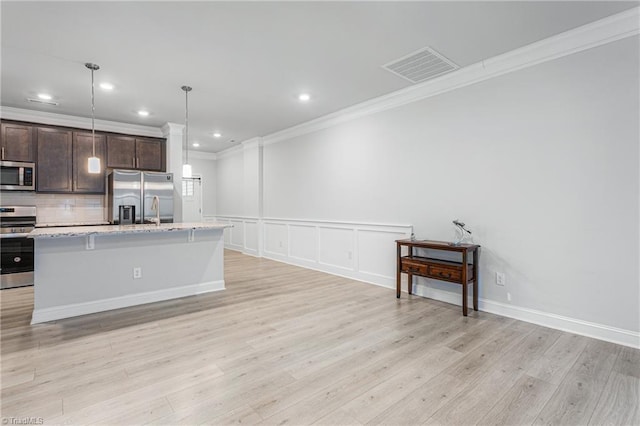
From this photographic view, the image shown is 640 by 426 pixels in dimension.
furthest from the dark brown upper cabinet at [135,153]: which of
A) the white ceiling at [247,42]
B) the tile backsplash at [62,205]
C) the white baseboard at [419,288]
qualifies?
the white baseboard at [419,288]

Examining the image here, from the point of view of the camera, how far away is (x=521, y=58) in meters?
3.28

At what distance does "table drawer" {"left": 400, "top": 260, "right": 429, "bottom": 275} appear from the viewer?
3793 mm

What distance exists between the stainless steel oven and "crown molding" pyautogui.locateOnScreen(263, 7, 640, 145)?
211 inches

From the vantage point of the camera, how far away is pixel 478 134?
12.0 feet

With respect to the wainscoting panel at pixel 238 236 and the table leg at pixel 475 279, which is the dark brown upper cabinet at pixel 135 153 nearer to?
the wainscoting panel at pixel 238 236

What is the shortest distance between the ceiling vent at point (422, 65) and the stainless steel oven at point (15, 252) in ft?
17.7

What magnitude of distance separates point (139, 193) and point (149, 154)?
38.8 inches

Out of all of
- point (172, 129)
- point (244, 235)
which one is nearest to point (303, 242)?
point (244, 235)

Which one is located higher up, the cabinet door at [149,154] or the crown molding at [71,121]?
the crown molding at [71,121]

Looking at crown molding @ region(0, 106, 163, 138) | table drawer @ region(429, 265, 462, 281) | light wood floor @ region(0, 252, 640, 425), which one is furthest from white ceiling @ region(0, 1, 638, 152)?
light wood floor @ region(0, 252, 640, 425)

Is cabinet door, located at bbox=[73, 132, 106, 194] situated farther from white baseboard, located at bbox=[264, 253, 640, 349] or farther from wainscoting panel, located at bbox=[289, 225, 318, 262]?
white baseboard, located at bbox=[264, 253, 640, 349]

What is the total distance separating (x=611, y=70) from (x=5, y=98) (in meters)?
7.26

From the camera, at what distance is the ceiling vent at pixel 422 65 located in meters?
3.36

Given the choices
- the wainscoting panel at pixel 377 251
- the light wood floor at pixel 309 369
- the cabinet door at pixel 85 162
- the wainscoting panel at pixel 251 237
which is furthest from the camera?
the wainscoting panel at pixel 251 237
